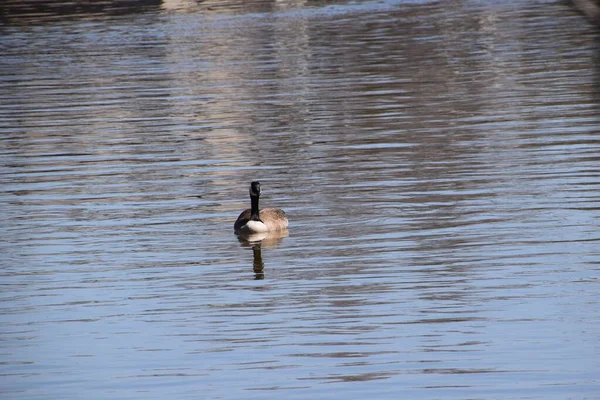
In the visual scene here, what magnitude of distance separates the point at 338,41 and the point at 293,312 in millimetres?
34896

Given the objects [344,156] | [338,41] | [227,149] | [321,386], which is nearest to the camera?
[321,386]

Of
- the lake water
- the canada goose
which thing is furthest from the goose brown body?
the lake water

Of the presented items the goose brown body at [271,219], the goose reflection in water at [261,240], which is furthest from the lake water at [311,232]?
the goose brown body at [271,219]

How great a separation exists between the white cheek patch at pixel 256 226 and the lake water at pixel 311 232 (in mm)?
287

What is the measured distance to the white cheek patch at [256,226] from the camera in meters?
17.4

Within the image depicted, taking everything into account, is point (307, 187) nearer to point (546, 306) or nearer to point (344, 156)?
point (344, 156)

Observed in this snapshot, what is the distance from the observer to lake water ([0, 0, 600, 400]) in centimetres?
1172

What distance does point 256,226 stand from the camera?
17.5 metres

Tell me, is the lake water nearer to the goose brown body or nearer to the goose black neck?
the goose brown body

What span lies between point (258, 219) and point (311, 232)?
66 cm

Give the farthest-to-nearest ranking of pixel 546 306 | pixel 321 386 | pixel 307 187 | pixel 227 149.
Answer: pixel 227 149 < pixel 307 187 < pixel 546 306 < pixel 321 386

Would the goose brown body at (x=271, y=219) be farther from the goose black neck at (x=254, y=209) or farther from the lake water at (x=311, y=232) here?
the lake water at (x=311, y=232)

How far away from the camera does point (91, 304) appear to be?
563 inches

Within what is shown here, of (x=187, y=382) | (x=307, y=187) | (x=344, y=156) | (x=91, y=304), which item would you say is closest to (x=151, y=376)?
(x=187, y=382)
